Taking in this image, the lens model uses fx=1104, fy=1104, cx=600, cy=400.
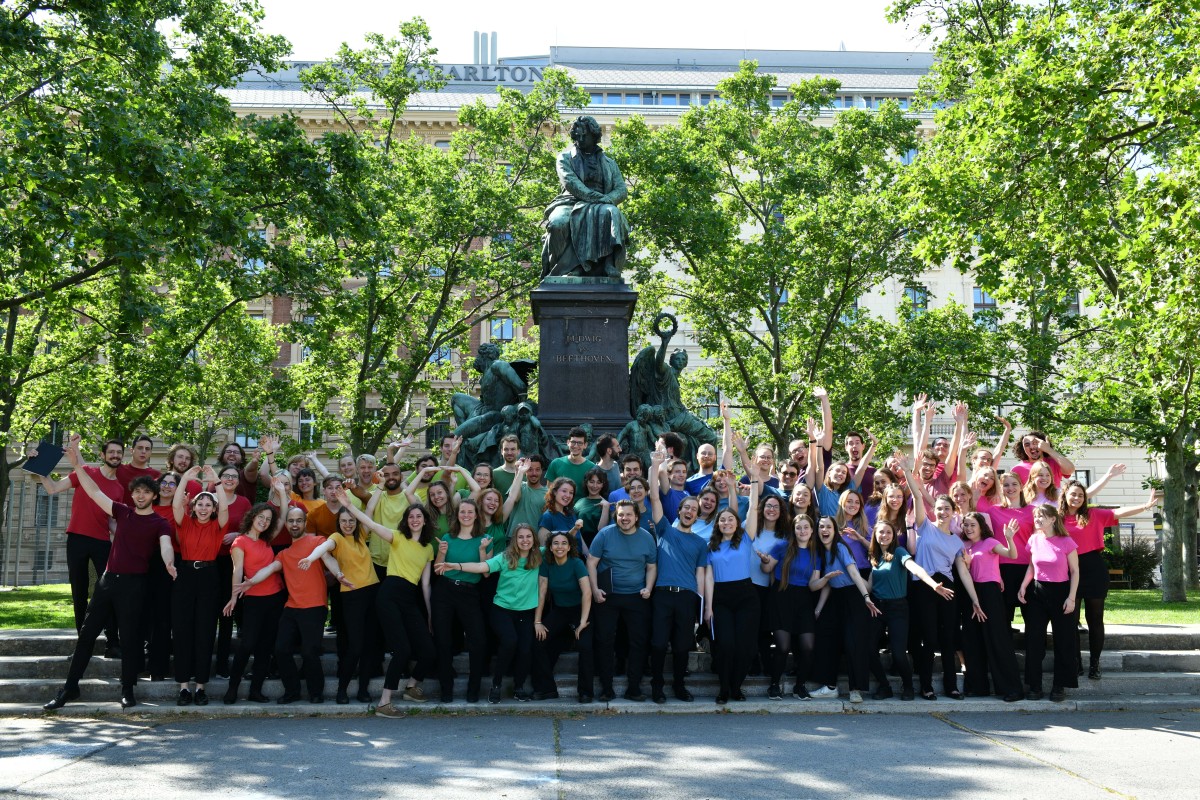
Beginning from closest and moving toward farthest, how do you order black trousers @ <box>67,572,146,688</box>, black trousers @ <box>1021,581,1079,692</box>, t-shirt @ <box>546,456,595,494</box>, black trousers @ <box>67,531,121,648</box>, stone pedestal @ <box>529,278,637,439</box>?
black trousers @ <box>67,572,146,688</box> < black trousers @ <box>1021,581,1079,692</box> < black trousers @ <box>67,531,121,648</box> < t-shirt @ <box>546,456,595,494</box> < stone pedestal @ <box>529,278,637,439</box>

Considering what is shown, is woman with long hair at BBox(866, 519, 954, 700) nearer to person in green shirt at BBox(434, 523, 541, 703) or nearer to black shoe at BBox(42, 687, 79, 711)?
person in green shirt at BBox(434, 523, 541, 703)

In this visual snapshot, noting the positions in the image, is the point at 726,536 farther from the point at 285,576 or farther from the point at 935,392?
the point at 935,392

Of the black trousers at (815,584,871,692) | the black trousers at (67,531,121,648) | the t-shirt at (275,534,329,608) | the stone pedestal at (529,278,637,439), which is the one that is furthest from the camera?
the stone pedestal at (529,278,637,439)

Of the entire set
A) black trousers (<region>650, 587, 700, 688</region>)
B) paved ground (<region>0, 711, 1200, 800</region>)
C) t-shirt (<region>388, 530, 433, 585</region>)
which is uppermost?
t-shirt (<region>388, 530, 433, 585</region>)

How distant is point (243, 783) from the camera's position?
6312mm

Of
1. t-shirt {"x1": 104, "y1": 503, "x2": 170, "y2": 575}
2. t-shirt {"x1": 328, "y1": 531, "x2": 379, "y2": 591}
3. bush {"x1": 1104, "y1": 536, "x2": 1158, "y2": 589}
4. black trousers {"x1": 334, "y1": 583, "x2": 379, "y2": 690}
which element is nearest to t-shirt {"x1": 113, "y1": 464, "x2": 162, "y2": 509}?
t-shirt {"x1": 104, "y1": 503, "x2": 170, "y2": 575}

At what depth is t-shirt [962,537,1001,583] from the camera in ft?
30.1

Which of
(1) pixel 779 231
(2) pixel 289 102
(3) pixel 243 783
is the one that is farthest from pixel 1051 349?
(2) pixel 289 102

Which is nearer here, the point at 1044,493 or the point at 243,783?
the point at 243,783

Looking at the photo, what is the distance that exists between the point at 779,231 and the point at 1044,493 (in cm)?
2173

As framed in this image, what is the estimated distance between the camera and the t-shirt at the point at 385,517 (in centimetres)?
929

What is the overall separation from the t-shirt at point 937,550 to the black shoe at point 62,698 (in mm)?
6929

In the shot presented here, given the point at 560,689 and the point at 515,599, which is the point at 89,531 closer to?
the point at 515,599

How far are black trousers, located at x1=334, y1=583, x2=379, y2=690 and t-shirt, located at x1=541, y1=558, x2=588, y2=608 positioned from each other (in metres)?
1.40
